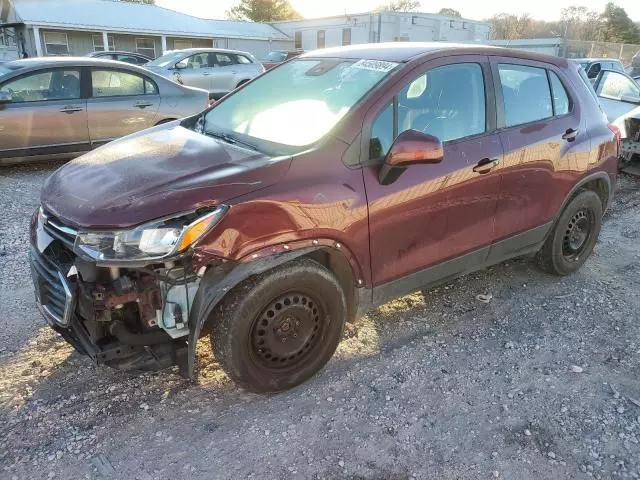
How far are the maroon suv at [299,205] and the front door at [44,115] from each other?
4.30 metres

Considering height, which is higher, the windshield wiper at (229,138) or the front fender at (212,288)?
the windshield wiper at (229,138)

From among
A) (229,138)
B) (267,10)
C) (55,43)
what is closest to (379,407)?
(229,138)

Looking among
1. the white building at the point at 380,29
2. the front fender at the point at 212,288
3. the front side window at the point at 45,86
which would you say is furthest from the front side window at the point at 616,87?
the white building at the point at 380,29

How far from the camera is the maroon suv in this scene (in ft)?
8.20

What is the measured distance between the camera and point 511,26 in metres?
52.5

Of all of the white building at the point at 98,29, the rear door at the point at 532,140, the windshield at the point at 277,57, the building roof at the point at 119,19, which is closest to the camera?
the rear door at the point at 532,140

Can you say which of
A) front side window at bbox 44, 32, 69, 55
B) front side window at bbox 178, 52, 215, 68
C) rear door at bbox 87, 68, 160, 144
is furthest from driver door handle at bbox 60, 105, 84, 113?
front side window at bbox 44, 32, 69, 55

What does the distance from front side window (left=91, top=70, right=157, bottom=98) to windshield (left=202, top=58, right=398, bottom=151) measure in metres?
4.47

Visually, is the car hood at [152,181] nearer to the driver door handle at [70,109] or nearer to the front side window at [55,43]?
the driver door handle at [70,109]

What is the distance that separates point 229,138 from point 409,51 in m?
1.28

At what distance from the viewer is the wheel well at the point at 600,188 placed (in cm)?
443

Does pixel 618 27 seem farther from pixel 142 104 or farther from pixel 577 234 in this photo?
pixel 577 234

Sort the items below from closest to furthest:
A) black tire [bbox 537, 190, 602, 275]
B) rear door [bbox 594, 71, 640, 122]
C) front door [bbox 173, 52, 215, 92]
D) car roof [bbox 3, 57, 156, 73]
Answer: black tire [bbox 537, 190, 602, 275] < car roof [bbox 3, 57, 156, 73] < rear door [bbox 594, 71, 640, 122] < front door [bbox 173, 52, 215, 92]

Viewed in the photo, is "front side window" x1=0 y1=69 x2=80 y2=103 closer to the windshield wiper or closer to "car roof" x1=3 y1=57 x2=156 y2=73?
"car roof" x1=3 y1=57 x2=156 y2=73
